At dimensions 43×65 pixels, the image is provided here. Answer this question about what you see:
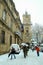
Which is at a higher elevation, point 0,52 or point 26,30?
point 26,30

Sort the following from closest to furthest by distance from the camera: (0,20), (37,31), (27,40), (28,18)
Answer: (0,20), (27,40), (28,18), (37,31)

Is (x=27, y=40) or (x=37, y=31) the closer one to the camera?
(x=27, y=40)

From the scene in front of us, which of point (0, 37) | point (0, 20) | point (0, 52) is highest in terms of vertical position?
point (0, 20)

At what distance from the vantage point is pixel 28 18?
381 ft

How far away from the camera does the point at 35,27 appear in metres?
130

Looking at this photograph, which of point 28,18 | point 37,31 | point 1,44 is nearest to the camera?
point 1,44

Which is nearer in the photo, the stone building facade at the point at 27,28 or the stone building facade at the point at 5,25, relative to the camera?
the stone building facade at the point at 5,25

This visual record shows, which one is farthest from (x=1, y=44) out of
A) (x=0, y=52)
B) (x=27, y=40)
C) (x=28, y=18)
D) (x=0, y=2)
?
(x=28, y=18)

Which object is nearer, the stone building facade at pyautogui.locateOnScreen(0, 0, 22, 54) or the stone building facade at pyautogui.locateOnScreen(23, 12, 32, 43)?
the stone building facade at pyautogui.locateOnScreen(0, 0, 22, 54)

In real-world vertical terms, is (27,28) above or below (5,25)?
above

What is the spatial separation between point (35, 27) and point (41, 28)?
3.93 m

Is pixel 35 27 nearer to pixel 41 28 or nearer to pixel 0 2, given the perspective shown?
pixel 41 28

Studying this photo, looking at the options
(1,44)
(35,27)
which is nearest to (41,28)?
(35,27)

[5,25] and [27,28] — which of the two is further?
[27,28]
